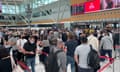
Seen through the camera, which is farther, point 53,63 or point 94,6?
point 94,6

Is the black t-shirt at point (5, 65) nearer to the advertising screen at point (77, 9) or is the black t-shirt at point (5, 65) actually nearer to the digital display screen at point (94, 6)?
the digital display screen at point (94, 6)

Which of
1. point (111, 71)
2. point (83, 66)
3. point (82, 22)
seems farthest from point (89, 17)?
point (83, 66)

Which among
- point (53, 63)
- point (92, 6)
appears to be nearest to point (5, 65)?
point (53, 63)

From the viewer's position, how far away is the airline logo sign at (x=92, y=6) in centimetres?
3653

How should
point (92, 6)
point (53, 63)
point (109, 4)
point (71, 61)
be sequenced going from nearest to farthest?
point (53, 63) < point (71, 61) < point (109, 4) < point (92, 6)

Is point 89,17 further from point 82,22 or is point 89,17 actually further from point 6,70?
point 6,70

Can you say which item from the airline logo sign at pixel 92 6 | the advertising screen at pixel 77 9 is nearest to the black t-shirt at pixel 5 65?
the airline logo sign at pixel 92 6

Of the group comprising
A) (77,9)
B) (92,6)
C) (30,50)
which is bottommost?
(30,50)

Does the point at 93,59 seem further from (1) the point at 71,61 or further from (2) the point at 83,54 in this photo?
(1) the point at 71,61

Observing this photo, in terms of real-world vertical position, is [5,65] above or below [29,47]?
above

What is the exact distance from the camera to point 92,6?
3866 centimetres

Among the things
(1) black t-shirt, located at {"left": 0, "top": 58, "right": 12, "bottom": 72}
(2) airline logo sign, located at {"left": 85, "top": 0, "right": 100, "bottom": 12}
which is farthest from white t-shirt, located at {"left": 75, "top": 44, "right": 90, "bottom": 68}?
(2) airline logo sign, located at {"left": 85, "top": 0, "right": 100, "bottom": 12}

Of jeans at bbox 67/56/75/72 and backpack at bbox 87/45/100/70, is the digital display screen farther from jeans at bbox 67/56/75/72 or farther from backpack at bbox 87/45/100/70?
backpack at bbox 87/45/100/70

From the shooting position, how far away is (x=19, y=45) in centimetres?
995
